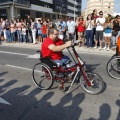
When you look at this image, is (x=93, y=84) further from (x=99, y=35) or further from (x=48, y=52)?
(x=99, y=35)

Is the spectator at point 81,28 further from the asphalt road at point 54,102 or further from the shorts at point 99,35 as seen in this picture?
the asphalt road at point 54,102

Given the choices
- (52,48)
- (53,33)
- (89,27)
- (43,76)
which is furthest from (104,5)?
(52,48)

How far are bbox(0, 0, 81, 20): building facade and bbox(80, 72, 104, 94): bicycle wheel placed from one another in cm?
4244

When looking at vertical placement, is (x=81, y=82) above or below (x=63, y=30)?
below

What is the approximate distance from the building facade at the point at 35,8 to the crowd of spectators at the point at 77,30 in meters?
31.6

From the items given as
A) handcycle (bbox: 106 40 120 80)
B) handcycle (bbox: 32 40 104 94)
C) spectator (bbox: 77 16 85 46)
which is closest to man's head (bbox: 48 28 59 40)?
handcycle (bbox: 32 40 104 94)

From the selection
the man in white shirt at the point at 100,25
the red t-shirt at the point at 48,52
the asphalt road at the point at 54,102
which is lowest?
the asphalt road at the point at 54,102

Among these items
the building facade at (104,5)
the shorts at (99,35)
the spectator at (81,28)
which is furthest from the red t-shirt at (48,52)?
the building facade at (104,5)

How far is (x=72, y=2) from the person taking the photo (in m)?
90.8

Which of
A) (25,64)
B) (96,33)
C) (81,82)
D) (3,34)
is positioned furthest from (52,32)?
(3,34)

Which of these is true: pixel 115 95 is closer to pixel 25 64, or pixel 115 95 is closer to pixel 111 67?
pixel 111 67

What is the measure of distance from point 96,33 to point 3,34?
27.6 feet

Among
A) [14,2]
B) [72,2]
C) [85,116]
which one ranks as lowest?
[85,116]

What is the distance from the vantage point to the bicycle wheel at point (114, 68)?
19.5 ft
